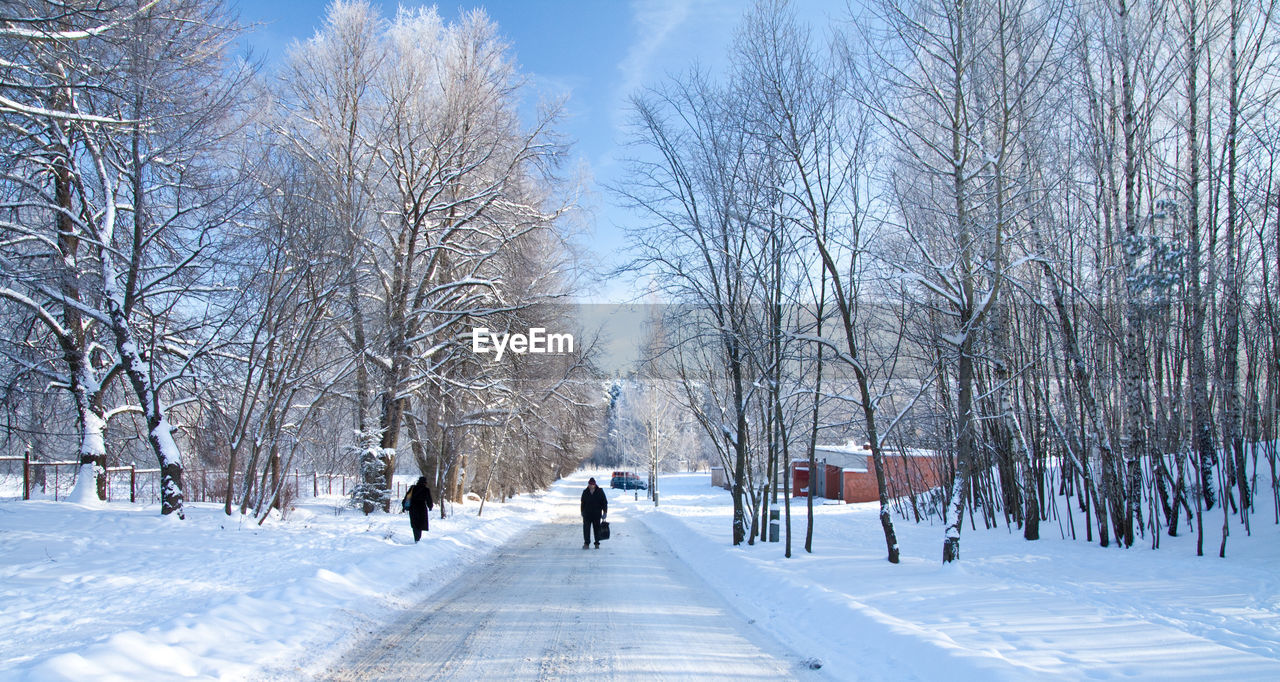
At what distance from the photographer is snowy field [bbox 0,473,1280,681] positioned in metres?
5.72

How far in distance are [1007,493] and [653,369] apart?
428 inches

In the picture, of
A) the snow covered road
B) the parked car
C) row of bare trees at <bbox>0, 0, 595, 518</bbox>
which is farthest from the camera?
the parked car

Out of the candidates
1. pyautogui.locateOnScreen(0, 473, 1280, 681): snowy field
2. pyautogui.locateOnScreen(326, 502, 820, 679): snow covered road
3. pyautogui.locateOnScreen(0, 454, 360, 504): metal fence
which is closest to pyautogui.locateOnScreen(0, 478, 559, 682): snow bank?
pyautogui.locateOnScreen(0, 473, 1280, 681): snowy field

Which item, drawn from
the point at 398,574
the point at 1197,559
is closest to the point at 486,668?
the point at 398,574

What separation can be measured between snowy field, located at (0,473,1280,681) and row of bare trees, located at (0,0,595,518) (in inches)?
127

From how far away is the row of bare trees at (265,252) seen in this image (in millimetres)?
11820

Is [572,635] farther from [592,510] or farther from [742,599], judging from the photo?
[592,510]

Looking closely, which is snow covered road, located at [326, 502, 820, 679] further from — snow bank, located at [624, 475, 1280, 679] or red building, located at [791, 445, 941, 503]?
red building, located at [791, 445, 941, 503]

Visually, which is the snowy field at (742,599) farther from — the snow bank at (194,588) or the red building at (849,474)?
the red building at (849,474)

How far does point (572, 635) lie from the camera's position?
23.4 feet

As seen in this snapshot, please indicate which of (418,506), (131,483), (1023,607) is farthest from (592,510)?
(131,483)

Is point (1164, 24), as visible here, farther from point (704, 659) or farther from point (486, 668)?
point (486, 668)

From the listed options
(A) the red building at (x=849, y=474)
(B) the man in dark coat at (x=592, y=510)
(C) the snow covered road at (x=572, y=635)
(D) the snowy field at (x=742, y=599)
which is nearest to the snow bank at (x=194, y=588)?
(D) the snowy field at (x=742, y=599)

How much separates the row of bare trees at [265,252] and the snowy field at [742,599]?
3.22m
